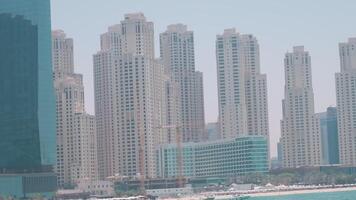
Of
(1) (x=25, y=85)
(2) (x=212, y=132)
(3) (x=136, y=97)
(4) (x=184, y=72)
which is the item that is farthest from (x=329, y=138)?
(1) (x=25, y=85)

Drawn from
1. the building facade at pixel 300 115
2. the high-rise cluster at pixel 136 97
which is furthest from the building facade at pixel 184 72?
the building facade at pixel 300 115

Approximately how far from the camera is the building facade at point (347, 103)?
444 ft

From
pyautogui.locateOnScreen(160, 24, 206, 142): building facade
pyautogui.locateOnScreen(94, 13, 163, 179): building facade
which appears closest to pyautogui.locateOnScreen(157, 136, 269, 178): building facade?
pyautogui.locateOnScreen(94, 13, 163, 179): building facade

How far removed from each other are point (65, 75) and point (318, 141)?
35.2 m

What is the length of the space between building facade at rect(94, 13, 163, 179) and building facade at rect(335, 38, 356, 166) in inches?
1066

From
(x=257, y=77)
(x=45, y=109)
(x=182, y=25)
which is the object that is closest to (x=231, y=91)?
(x=257, y=77)

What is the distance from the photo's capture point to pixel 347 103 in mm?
135750

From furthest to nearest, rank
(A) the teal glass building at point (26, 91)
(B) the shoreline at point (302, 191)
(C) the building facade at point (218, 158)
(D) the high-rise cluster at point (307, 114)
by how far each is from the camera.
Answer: (D) the high-rise cluster at point (307, 114), (C) the building facade at point (218, 158), (B) the shoreline at point (302, 191), (A) the teal glass building at point (26, 91)

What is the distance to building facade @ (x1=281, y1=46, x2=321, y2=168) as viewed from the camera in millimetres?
133000

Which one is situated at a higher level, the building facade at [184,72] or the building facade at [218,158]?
the building facade at [184,72]

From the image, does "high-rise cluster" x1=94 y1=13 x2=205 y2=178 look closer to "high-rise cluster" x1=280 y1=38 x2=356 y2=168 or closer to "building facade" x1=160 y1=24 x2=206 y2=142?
"building facade" x1=160 y1=24 x2=206 y2=142

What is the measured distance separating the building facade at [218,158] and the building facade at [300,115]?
13.0 m

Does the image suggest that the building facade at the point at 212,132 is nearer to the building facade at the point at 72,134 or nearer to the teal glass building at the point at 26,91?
the building facade at the point at 72,134

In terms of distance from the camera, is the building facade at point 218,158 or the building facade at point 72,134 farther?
the building facade at point 218,158
